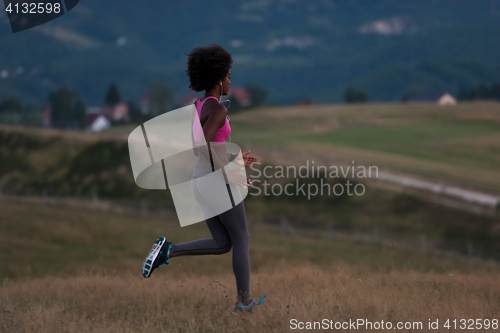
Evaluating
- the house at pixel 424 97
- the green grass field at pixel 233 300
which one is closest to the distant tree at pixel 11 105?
the house at pixel 424 97

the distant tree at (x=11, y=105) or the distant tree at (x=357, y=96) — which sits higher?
the distant tree at (x=11, y=105)

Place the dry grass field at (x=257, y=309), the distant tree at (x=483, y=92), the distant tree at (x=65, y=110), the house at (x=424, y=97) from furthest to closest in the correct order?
the house at (x=424, y=97) < the distant tree at (x=483, y=92) < the distant tree at (x=65, y=110) < the dry grass field at (x=257, y=309)

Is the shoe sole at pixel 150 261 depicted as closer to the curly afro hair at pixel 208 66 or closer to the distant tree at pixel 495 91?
the curly afro hair at pixel 208 66

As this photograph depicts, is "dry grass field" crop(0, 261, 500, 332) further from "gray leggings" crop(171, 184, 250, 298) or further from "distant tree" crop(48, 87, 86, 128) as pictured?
"distant tree" crop(48, 87, 86, 128)

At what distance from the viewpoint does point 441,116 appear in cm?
9675

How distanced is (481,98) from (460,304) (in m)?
191

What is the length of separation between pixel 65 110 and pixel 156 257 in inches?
6783

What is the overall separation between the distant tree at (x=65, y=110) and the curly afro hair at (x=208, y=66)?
546 ft

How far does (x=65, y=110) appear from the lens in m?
167

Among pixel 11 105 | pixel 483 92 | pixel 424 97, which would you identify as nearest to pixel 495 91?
pixel 483 92

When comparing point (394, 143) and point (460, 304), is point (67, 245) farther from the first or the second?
point (394, 143)

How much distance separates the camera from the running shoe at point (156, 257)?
205 inches

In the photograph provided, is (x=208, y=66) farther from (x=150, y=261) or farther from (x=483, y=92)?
(x=483, y=92)

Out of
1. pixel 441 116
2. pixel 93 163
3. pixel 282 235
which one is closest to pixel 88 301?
pixel 282 235
